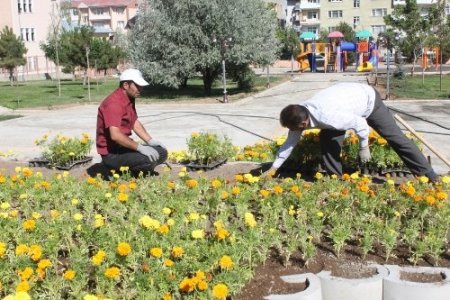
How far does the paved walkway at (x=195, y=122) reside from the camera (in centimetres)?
1038

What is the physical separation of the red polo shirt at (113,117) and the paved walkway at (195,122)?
6.69 feet

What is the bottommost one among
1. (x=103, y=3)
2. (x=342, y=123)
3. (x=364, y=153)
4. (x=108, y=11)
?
(x=364, y=153)

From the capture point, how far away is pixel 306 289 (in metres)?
3.22

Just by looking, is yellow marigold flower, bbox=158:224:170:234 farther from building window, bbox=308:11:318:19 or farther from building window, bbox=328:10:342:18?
building window, bbox=308:11:318:19

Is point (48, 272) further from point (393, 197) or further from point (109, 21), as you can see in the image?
point (109, 21)

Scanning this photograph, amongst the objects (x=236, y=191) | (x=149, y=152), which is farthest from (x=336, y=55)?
(x=236, y=191)

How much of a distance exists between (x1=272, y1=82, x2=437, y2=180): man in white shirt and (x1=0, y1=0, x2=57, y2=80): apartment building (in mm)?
50063

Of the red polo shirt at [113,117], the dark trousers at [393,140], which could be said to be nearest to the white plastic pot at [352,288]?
the dark trousers at [393,140]

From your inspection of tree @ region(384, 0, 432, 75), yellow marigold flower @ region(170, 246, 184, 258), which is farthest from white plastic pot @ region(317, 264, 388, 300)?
tree @ region(384, 0, 432, 75)

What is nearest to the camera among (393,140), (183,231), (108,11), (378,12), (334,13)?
(183,231)

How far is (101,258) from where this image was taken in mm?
2912

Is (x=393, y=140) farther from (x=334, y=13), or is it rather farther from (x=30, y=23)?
(x=334, y=13)

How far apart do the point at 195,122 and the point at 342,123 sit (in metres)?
8.71

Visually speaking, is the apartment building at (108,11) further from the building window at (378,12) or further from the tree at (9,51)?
the tree at (9,51)
